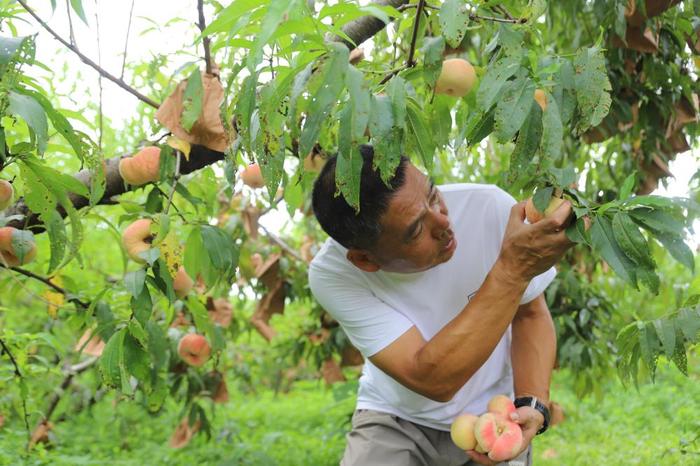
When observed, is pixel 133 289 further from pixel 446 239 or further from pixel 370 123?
pixel 370 123

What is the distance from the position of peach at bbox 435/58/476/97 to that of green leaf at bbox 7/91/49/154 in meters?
0.84

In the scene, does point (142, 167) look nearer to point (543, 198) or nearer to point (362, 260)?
point (362, 260)

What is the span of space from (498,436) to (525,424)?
0.14 m

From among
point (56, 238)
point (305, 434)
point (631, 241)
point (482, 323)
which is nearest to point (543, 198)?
point (631, 241)

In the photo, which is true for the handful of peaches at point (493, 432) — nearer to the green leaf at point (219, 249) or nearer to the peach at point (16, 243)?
the green leaf at point (219, 249)

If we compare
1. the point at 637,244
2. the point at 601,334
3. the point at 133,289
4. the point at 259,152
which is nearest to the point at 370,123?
the point at 259,152

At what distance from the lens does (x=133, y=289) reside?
1.92 m

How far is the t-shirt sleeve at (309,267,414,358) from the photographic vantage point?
2076 millimetres

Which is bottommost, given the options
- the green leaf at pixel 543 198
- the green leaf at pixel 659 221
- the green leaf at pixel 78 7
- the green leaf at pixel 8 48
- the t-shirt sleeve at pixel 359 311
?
the t-shirt sleeve at pixel 359 311

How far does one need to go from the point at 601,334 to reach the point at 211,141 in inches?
83.6

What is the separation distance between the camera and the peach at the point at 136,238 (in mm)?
2184

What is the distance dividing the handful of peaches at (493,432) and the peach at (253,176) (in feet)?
3.25

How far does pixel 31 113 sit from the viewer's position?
1.41m

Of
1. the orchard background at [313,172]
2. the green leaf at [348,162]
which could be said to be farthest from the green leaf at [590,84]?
the green leaf at [348,162]
